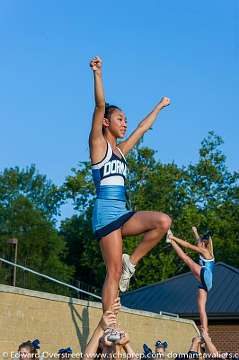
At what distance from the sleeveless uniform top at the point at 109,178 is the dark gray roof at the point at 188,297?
20391 millimetres

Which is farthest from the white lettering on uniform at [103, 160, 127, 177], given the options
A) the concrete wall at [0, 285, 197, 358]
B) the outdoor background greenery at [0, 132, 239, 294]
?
the outdoor background greenery at [0, 132, 239, 294]

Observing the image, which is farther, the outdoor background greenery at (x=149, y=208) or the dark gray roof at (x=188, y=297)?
the outdoor background greenery at (x=149, y=208)

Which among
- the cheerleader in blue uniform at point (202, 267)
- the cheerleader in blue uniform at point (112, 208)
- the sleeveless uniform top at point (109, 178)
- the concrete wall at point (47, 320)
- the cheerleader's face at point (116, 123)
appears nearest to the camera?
the cheerleader in blue uniform at point (112, 208)

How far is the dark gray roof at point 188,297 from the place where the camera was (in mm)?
26248

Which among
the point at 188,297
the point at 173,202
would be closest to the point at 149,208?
the point at 173,202

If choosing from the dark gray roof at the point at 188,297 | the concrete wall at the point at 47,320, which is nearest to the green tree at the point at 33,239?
the dark gray roof at the point at 188,297

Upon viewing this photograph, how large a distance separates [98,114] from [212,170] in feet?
135

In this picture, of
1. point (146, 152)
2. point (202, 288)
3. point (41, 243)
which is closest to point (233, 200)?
point (146, 152)

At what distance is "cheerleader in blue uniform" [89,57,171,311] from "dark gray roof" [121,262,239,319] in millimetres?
20175

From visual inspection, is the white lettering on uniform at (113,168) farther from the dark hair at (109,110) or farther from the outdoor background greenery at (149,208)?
the outdoor background greenery at (149,208)

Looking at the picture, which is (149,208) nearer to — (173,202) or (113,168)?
(173,202)

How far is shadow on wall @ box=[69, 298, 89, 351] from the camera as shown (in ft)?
30.4

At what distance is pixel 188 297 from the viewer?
91.3 feet

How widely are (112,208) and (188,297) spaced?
22.4 m
